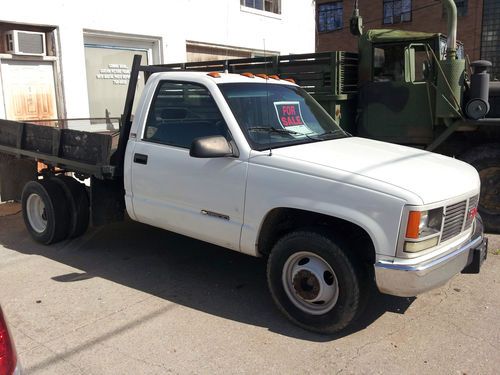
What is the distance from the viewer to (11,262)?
214 inches

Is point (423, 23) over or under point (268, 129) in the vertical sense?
over

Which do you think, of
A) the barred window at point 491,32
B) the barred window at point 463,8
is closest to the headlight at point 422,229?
the barred window at point 491,32

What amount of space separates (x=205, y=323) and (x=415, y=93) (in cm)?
455

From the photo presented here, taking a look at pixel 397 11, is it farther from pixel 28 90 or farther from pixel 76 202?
pixel 76 202

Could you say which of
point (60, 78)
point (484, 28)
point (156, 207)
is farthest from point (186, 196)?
point (484, 28)

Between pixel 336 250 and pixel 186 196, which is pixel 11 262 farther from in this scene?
pixel 336 250

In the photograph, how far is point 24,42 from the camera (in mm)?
8719

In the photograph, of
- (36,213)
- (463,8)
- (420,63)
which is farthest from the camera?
(463,8)

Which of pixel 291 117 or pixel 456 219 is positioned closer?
pixel 456 219

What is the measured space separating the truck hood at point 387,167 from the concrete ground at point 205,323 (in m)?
1.07

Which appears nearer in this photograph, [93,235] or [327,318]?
[327,318]

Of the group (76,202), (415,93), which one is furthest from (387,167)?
(76,202)

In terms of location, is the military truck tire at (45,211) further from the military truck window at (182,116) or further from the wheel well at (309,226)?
the wheel well at (309,226)

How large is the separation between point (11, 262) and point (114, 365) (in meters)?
2.70
